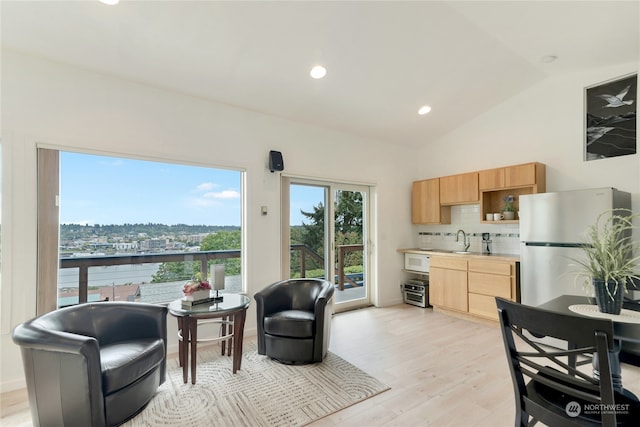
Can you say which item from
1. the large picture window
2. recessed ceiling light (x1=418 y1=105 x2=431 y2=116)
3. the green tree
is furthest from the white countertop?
the large picture window

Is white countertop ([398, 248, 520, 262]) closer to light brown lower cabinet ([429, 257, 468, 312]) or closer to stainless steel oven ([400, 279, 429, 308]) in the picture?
light brown lower cabinet ([429, 257, 468, 312])

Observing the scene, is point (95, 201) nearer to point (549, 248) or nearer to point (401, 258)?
point (401, 258)

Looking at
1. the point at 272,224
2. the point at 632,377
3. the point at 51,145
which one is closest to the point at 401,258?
the point at 272,224

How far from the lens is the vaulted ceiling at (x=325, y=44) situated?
2379 millimetres

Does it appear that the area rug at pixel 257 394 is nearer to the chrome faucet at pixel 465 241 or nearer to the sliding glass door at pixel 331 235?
the sliding glass door at pixel 331 235

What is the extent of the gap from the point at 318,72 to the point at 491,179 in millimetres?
2788

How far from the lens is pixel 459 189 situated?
4.56 m

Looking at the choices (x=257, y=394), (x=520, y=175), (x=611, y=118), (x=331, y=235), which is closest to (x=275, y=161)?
(x=331, y=235)

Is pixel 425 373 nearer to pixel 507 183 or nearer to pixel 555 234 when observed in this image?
pixel 555 234

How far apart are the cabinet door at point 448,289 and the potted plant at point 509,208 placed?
965 mm

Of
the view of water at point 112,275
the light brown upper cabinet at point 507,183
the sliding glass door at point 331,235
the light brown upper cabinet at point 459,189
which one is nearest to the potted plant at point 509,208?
the light brown upper cabinet at point 507,183

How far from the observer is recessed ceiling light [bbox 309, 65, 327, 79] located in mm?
3125

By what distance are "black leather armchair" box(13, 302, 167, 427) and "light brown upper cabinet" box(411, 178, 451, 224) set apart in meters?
4.23

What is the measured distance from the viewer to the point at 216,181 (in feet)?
11.9
